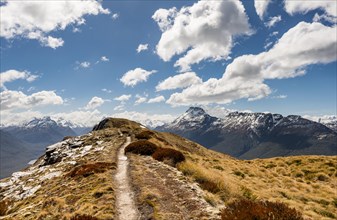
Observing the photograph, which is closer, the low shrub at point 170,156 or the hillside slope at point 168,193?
the hillside slope at point 168,193

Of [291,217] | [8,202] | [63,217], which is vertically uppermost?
[291,217]

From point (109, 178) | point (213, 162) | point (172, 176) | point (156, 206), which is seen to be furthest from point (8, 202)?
point (213, 162)

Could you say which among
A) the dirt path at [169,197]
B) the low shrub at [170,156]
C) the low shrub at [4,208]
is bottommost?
the low shrub at [4,208]

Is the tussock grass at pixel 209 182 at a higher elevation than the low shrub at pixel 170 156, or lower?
lower

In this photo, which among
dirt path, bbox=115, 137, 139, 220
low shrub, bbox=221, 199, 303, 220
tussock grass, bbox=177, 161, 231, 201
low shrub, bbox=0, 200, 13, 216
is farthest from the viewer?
low shrub, bbox=0, 200, 13, 216

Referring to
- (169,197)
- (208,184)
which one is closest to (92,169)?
(169,197)

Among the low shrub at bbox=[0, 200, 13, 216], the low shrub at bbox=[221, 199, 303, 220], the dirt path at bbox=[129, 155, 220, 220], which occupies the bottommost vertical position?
the low shrub at bbox=[0, 200, 13, 216]

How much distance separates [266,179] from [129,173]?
14.5 meters

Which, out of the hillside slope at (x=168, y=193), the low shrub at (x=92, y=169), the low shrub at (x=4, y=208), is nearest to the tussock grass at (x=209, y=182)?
the hillside slope at (x=168, y=193)

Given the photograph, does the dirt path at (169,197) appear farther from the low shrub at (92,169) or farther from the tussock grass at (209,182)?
the low shrub at (92,169)

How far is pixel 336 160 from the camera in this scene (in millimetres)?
38500

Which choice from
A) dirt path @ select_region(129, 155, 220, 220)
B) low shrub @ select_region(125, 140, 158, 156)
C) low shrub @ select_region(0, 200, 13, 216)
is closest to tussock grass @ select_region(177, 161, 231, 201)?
dirt path @ select_region(129, 155, 220, 220)

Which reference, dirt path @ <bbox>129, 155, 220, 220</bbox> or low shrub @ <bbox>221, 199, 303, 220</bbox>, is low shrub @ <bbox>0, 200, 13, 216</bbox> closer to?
dirt path @ <bbox>129, 155, 220, 220</bbox>

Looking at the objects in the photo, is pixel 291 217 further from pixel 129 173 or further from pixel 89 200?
pixel 129 173
